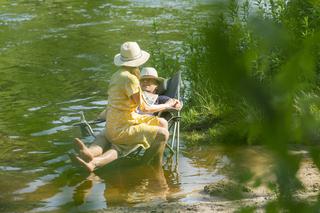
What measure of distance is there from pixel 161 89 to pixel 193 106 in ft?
2.42

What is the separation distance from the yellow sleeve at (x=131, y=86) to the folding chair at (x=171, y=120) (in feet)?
2.10

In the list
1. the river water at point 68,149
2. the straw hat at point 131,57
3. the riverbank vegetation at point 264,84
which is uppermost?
the riverbank vegetation at point 264,84

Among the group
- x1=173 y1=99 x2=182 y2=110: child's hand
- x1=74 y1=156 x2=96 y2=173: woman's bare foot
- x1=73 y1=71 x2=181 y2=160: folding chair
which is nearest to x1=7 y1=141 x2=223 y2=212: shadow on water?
x1=74 y1=156 x2=96 y2=173: woman's bare foot

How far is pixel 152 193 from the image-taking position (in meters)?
Answer: 7.21

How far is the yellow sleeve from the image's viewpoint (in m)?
7.71

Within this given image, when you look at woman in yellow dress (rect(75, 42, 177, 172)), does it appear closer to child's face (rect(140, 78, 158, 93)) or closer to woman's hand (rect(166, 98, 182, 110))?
woman's hand (rect(166, 98, 182, 110))

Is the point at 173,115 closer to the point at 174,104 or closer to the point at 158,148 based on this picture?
the point at 174,104

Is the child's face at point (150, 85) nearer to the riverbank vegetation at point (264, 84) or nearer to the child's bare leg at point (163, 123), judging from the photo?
the child's bare leg at point (163, 123)

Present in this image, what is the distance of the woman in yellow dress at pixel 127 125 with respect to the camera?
7.76 metres

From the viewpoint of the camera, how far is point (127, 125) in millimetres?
7926

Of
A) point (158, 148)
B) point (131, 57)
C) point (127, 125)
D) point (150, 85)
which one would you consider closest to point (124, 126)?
point (127, 125)

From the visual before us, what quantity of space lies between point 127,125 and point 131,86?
0.46m

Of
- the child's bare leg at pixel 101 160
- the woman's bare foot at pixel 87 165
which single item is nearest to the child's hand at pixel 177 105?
the child's bare leg at pixel 101 160

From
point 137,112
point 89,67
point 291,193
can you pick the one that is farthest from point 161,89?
point 291,193
